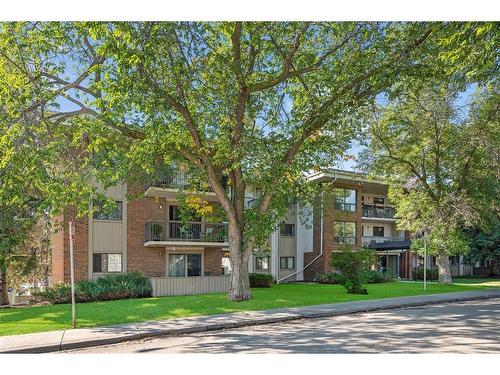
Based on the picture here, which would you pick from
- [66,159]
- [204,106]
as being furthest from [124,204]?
[204,106]

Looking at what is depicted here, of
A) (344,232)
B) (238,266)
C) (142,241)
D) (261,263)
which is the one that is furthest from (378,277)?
(238,266)

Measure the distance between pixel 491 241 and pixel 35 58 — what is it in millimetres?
36277

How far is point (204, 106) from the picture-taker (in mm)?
15781

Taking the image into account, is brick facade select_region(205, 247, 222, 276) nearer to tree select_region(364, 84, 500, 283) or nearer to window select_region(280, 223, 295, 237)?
window select_region(280, 223, 295, 237)

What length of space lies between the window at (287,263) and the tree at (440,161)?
9034mm

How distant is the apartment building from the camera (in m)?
22.3

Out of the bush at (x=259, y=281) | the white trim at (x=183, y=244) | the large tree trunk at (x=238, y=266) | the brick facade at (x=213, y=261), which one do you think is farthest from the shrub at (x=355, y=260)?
the large tree trunk at (x=238, y=266)

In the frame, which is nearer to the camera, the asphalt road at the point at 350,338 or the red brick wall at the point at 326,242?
the asphalt road at the point at 350,338

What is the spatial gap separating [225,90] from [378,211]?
1055 inches

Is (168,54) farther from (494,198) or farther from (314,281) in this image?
(314,281)

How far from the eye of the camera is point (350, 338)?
30.0ft

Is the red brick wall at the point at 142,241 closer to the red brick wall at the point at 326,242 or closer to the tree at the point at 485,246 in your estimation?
the red brick wall at the point at 326,242

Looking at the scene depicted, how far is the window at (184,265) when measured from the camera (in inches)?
988

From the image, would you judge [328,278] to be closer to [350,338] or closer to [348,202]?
[348,202]
